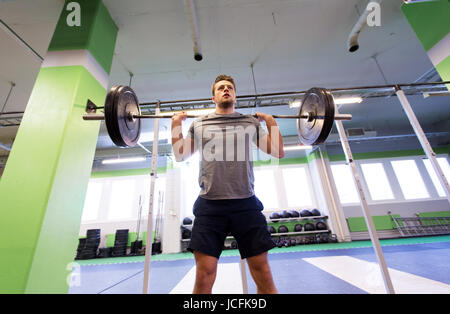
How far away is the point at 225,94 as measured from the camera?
46.7 inches

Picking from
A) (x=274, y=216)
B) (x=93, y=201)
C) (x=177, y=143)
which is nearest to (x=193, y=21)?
(x=177, y=143)

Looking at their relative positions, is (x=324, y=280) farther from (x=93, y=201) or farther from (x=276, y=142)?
(x=93, y=201)

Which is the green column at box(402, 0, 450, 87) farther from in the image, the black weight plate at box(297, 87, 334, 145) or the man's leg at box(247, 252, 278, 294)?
the man's leg at box(247, 252, 278, 294)

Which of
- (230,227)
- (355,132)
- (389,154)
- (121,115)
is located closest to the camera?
(230,227)

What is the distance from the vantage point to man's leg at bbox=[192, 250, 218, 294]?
85cm

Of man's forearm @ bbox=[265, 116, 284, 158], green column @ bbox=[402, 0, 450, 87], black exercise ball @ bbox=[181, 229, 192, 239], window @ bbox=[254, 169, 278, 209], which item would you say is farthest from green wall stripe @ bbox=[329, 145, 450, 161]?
man's forearm @ bbox=[265, 116, 284, 158]

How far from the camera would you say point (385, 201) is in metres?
6.86

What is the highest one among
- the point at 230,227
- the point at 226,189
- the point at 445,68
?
the point at 445,68

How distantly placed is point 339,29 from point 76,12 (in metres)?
3.93

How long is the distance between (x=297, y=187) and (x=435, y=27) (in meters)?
5.87

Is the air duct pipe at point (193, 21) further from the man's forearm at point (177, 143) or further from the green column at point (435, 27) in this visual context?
the green column at point (435, 27)

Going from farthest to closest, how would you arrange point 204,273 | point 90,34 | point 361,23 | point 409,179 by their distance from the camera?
point 409,179 → point 361,23 → point 90,34 → point 204,273

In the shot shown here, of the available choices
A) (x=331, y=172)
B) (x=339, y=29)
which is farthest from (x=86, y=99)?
(x=331, y=172)

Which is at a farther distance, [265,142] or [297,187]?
[297,187]
